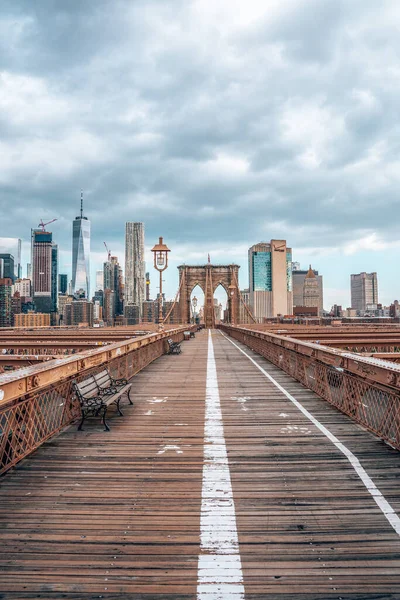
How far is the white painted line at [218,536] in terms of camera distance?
3.05 meters

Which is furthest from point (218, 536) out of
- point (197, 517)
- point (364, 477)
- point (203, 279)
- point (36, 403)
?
point (203, 279)

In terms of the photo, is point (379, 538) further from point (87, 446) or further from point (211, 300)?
point (211, 300)

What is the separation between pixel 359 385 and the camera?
7.57 m

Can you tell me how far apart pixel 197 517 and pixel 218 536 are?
1.31 feet

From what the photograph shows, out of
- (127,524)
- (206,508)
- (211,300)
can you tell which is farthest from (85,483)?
(211,300)

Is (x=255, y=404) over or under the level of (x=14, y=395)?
under

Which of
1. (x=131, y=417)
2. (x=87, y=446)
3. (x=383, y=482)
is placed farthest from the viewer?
(x=131, y=417)

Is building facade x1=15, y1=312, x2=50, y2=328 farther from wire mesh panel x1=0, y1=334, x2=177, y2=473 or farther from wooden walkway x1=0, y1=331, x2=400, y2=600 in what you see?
wooden walkway x1=0, y1=331, x2=400, y2=600

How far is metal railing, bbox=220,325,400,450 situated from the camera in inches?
239

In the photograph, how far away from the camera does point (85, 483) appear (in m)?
4.87

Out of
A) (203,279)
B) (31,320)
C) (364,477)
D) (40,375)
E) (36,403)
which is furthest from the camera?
(31,320)

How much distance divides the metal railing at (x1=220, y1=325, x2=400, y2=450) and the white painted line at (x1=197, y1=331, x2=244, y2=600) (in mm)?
2731

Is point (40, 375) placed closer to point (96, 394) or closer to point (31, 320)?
point (96, 394)

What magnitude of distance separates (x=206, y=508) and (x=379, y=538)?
5.70ft
